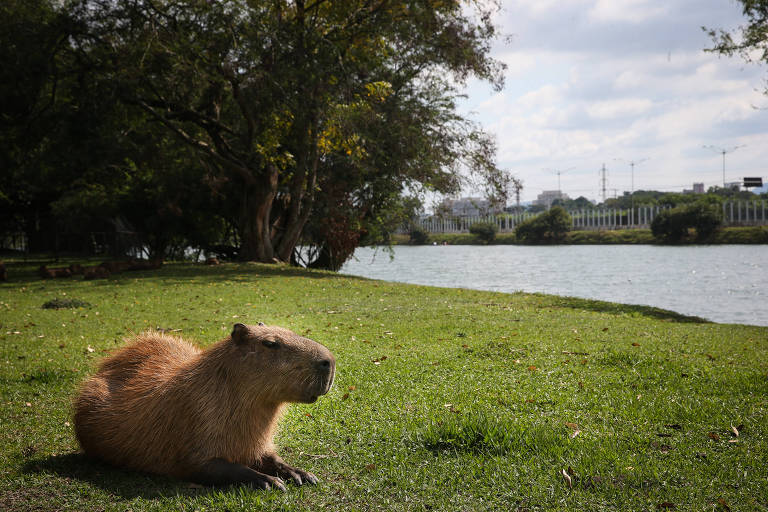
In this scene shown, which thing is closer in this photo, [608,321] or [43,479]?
[43,479]

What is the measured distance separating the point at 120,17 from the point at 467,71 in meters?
13.6

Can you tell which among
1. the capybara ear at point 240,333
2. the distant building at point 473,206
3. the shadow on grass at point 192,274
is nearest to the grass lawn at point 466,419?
the capybara ear at point 240,333

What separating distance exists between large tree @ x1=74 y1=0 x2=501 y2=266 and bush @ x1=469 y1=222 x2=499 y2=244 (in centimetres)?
5578

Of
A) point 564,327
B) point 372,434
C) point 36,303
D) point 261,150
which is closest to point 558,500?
point 372,434

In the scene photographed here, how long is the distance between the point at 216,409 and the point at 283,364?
0.56 m

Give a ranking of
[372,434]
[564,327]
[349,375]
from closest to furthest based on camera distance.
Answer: [372,434] < [349,375] < [564,327]

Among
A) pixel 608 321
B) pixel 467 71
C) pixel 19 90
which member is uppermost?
pixel 467 71

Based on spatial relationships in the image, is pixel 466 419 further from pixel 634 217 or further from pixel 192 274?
pixel 634 217

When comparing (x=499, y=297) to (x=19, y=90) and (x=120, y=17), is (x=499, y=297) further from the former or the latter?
(x=19, y=90)

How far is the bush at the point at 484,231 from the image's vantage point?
82.5 meters

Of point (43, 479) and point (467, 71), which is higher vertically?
point (467, 71)

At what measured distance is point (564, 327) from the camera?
1091cm

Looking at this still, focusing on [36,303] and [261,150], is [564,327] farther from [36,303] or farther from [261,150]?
[261,150]

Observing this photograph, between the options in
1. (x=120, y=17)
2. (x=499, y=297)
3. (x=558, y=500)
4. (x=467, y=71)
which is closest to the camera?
(x=558, y=500)
